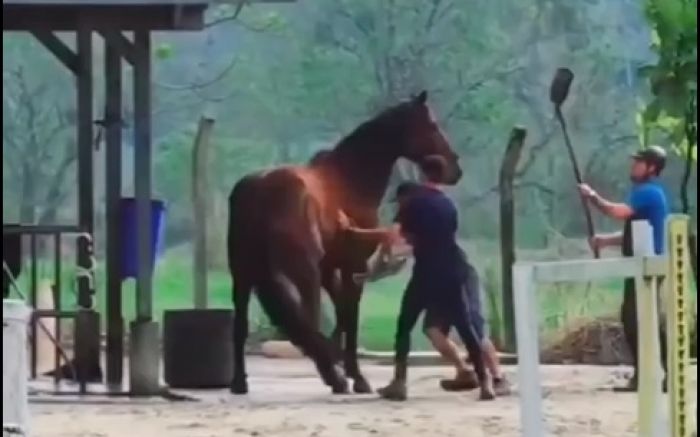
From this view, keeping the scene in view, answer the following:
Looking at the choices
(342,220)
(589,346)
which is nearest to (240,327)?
(342,220)

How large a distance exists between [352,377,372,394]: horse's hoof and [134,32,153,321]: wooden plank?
3.86 feet

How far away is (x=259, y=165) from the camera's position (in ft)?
44.4

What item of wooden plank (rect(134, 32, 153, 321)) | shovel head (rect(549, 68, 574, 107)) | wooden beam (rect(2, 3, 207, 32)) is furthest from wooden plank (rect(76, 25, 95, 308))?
shovel head (rect(549, 68, 574, 107))

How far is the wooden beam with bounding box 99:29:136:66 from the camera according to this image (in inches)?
420

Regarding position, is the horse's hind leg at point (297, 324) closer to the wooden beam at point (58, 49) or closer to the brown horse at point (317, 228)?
the brown horse at point (317, 228)

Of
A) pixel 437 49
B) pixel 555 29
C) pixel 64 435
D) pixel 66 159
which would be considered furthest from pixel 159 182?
Result: pixel 64 435

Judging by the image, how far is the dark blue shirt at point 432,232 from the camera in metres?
10.3

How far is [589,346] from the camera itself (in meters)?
13.4

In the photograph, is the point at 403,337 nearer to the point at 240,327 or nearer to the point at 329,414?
the point at 329,414

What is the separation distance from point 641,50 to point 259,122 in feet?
8.80

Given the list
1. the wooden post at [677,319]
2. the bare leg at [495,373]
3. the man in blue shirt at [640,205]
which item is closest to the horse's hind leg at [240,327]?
the bare leg at [495,373]

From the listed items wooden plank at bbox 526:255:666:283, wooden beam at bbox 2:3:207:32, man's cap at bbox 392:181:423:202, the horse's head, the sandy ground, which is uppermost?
wooden beam at bbox 2:3:207:32

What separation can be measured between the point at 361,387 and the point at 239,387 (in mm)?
665

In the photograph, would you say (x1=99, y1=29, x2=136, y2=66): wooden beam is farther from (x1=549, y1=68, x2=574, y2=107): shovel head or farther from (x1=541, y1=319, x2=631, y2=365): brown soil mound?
(x1=541, y1=319, x2=631, y2=365): brown soil mound
